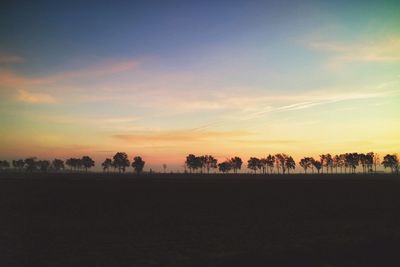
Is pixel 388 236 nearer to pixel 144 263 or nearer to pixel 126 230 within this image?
pixel 144 263

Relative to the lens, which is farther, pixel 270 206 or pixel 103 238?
pixel 270 206

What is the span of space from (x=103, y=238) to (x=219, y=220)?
29.0ft

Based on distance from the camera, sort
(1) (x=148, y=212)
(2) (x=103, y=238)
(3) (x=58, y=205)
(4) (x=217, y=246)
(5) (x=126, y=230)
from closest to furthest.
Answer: (4) (x=217, y=246)
(2) (x=103, y=238)
(5) (x=126, y=230)
(1) (x=148, y=212)
(3) (x=58, y=205)

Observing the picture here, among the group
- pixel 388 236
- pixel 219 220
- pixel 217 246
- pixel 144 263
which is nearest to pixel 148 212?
pixel 219 220

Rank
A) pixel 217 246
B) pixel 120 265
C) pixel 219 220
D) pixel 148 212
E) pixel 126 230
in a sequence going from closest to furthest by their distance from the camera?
pixel 120 265, pixel 217 246, pixel 126 230, pixel 219 220, pixel 148 212

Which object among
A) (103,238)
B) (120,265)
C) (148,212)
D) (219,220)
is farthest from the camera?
(148,212)

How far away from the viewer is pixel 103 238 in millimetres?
19828

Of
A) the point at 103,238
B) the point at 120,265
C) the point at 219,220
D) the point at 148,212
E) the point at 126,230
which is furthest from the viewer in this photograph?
the point at 148,212

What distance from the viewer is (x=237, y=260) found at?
14977 mm

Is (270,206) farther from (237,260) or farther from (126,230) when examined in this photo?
(237,260)

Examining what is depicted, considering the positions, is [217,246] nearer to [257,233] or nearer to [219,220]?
[257,233]

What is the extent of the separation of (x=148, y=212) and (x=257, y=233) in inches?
451

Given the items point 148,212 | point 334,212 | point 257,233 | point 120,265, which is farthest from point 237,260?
point 334,212

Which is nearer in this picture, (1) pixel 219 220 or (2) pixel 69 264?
(2) pixel 69 264
